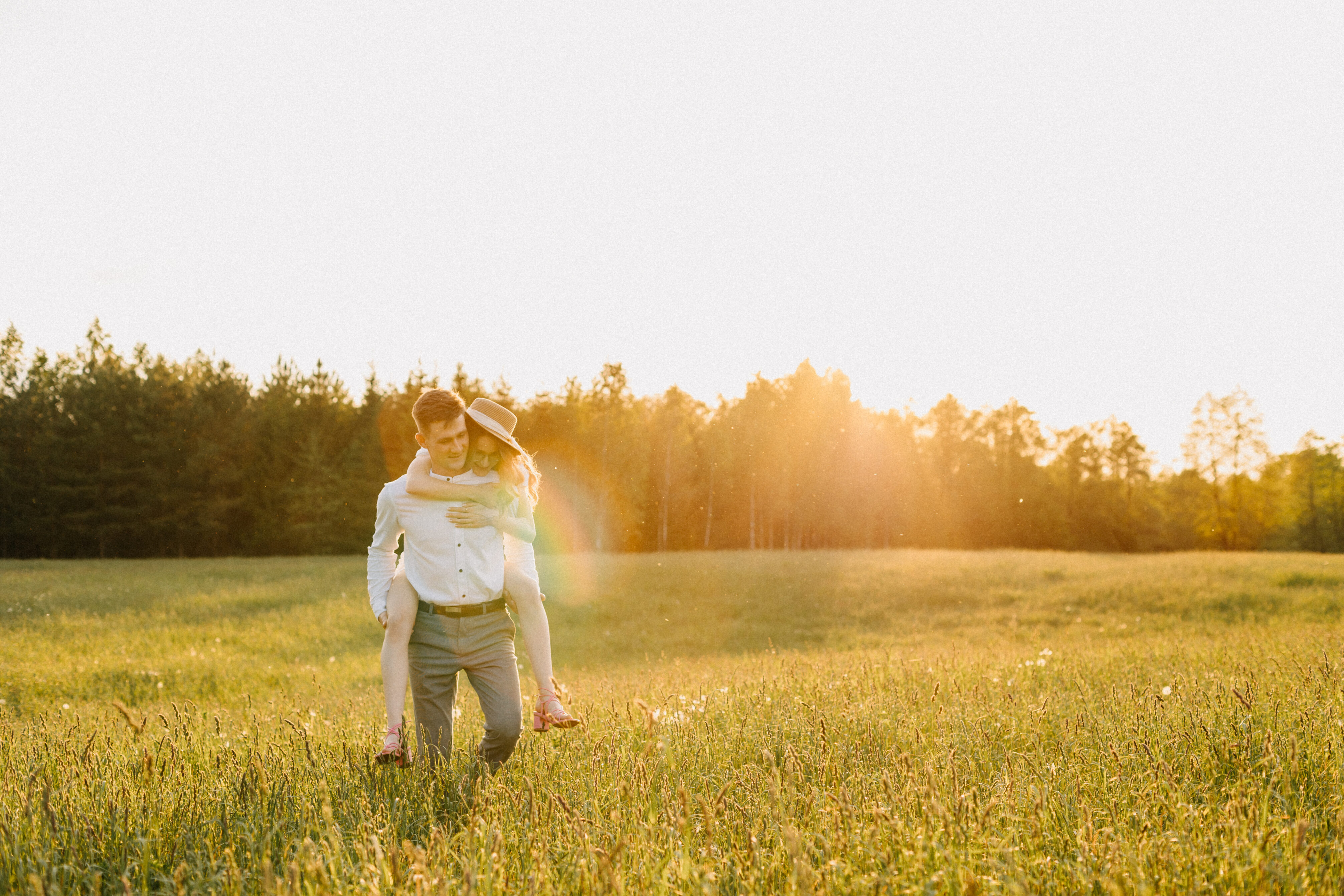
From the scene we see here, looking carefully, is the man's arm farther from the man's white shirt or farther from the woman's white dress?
the woman's white dress

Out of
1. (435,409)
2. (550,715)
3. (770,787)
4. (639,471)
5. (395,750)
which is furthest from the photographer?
(639,471)

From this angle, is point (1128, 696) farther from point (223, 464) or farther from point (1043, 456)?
point (1043, 456)

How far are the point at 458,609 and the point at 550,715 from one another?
837 millimetres

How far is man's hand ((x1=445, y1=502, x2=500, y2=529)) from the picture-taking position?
4.70 m

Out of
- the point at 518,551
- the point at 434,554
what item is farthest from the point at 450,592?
the point at 518,551

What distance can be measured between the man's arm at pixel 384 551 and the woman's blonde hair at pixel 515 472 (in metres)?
0.70

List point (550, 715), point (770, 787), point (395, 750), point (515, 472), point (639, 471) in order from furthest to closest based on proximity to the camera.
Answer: point (639, 471)
point (515, 472)
point (550, 715)
point (395, 750)
point (770, 787)

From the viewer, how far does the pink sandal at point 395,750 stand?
4.11 meters

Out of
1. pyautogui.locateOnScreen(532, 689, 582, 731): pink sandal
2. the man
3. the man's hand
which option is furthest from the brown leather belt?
pyautogui.locateOnScreen(532, 689, 582, 731): pink sandal

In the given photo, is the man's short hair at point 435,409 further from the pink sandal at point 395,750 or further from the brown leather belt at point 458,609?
the pink sandal at point 395,750

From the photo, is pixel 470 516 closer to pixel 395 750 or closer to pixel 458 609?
pixel 458 609

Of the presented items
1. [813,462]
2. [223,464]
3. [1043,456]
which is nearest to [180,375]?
[223,464]

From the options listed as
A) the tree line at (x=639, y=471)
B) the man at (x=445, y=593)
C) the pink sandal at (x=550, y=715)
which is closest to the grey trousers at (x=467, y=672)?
the man at (x=445, y=593)

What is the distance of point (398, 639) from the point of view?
464 cm
